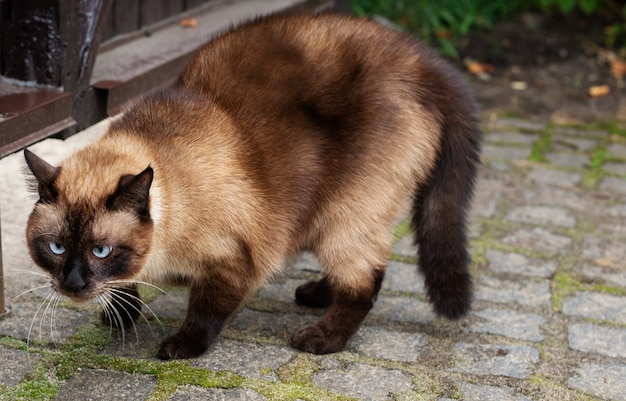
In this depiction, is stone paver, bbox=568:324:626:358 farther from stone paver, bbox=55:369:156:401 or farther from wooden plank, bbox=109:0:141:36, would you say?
wooden plank, bbox=109:0:141:36

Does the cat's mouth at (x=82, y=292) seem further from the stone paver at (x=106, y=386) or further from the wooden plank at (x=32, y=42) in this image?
the wooden plank at (x=32, y=42)

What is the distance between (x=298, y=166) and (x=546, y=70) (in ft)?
15.7

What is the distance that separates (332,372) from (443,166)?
935 mm

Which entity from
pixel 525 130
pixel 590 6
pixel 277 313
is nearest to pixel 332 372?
pixel 277 313

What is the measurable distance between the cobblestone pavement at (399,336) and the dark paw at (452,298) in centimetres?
17

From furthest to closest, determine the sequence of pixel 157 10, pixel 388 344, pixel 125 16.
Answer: pixel 157 10 → pixel 125 16 → pixel 388 344

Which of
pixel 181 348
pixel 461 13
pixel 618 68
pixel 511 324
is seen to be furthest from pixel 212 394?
pixel 461 13

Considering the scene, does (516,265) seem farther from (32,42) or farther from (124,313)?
(32,42)

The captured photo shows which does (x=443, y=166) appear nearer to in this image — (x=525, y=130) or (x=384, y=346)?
(x=384, y=346)

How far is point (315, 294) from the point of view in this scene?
155 inches

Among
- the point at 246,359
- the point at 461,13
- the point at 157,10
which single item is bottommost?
the point at 461,13

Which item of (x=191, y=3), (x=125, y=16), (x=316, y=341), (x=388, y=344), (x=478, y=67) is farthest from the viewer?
(x=478, y=67)

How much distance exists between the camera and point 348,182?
11.6ft

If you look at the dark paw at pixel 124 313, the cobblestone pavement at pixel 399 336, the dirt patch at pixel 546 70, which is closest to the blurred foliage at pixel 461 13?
the dirt patch at pixel 546 70
